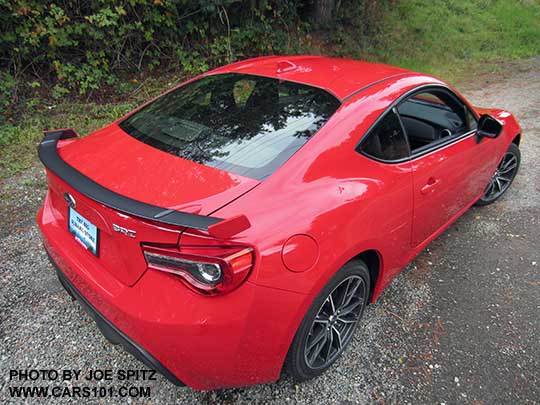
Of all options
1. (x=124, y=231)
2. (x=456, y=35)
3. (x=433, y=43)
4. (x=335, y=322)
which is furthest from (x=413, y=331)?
(x=456, y=35)

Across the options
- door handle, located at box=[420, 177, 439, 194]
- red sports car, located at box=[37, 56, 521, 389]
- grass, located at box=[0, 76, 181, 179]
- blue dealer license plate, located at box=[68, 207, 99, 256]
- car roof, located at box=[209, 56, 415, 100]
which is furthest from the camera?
grass, located at box=[0, 76, 181, 179]

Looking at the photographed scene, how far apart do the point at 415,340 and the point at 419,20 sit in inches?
419

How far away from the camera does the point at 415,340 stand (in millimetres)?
2334

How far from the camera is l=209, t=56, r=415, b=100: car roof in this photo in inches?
88.4

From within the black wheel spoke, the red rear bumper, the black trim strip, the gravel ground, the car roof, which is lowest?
the gravel ground

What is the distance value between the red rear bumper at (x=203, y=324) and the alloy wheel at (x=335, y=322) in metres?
0.28

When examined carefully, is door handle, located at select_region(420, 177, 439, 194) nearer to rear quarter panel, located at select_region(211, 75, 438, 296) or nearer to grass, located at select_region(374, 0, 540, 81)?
rear quarter panel, located at select_region(211, 75, 438, 296)

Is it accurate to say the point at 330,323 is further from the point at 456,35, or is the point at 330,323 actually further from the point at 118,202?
the point at 456,35

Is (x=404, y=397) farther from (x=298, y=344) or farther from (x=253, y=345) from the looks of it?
(x=253, y=345)

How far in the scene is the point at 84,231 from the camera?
180 centimetres

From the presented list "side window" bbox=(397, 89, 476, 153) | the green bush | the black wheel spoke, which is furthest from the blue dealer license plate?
the green bush

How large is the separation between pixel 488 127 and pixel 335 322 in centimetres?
199

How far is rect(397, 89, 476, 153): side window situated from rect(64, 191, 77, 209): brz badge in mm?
2173

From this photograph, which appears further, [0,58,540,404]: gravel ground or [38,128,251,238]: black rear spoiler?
[0,58,540,404]: gravel ground
